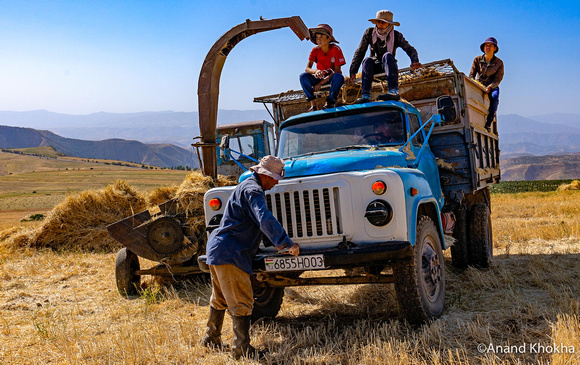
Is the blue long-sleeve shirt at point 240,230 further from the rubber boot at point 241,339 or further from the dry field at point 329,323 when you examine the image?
the dry field at point 329,323

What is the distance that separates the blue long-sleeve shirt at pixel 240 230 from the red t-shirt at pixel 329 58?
3757 mm

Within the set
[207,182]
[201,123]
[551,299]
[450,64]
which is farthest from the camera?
[201,123]

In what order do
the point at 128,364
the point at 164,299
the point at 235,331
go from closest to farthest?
1. the point at 128,364
2. the point at 235,331
3. the point at 164,299

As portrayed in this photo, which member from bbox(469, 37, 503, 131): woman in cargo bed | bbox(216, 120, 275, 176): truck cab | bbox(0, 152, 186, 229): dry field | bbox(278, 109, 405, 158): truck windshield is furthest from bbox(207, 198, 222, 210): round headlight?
bbox(0, 152, 186, 229): dry field

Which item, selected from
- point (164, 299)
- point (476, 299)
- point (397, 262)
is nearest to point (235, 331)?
point (397, 262)

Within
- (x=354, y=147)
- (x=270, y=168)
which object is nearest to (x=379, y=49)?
(x=354, y=147)

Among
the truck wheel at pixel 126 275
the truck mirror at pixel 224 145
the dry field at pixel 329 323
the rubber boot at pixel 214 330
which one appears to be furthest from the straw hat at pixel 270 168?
the truck wheel at pixel 126 275

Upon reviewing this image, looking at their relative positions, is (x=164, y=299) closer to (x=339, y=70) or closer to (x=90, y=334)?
(x=90, y=334)

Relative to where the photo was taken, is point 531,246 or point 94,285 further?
point 531,246

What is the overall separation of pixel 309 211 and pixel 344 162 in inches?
29.6

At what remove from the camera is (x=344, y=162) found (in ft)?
18.1

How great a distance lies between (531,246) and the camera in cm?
1014

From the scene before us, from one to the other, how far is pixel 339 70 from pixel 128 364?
539 cm

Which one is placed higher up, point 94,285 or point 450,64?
point 450,64
